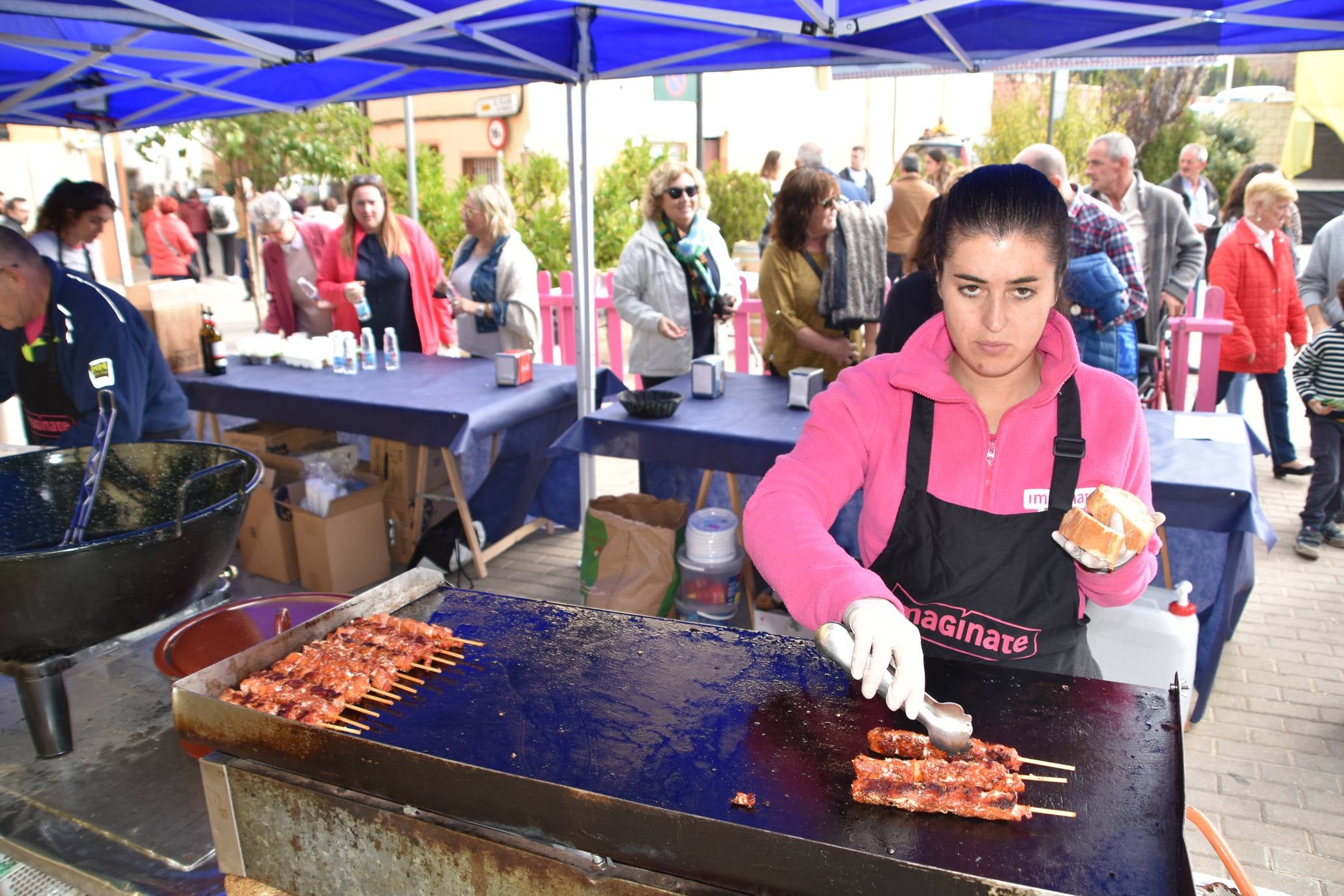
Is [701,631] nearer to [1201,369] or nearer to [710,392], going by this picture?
[710,392]

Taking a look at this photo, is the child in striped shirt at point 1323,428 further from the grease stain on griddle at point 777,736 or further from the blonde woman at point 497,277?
the blonde woman at point 497,277

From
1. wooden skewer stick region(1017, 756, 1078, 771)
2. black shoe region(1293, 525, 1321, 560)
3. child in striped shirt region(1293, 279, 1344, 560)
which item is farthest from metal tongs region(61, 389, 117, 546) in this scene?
black shoe region(1293, 525, 1321, 560)

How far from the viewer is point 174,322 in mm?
5273

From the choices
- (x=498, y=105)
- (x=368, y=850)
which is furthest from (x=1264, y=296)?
(x=498, y=105)

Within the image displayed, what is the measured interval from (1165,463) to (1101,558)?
2.24 m

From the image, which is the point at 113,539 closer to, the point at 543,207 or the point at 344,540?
the point at 344,540

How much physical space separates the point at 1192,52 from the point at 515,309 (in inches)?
152

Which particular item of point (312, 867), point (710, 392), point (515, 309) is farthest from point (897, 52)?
point (312, 867)

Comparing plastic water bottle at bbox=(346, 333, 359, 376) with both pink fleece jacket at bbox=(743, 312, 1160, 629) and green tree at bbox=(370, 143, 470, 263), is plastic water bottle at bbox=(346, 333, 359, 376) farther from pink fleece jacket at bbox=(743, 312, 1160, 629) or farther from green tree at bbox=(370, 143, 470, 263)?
green tree at bbox=(370, 143, 470, 263)

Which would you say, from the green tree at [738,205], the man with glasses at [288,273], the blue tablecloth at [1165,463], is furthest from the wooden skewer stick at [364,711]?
the green tree at [738,205]

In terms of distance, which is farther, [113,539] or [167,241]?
[167,241]

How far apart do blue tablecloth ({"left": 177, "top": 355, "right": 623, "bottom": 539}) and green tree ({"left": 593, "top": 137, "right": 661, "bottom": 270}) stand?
5.79 meters

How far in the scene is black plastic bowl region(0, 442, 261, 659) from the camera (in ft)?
5.39

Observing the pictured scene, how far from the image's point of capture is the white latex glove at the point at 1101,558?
59.1 inches
